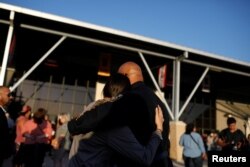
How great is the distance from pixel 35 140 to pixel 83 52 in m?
7.62

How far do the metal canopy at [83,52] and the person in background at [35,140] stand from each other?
315cm

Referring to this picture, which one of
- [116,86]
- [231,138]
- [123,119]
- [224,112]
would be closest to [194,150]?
[231,138]

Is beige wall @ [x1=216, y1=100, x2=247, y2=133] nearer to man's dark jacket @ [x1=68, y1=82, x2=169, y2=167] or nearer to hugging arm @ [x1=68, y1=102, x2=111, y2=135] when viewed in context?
man's dark jacket @ [x1=68, y1=82, x2=169, y2=167]

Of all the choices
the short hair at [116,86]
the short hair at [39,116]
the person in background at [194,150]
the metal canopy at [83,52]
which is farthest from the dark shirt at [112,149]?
the metal canopy at [83,52]

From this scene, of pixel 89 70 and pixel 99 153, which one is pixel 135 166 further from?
pixel 89 70

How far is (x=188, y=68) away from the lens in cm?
1462

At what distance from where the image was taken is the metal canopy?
31.7 feet

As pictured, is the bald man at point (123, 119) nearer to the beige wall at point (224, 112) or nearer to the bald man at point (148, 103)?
the bald man at point (148, 103)

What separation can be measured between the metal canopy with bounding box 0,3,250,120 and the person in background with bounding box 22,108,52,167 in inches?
124

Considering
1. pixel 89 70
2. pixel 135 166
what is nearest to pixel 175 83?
pixel 89 70

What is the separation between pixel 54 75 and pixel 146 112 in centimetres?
1221

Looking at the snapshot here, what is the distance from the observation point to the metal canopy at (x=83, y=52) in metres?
9.67

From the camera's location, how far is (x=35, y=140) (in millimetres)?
6207
